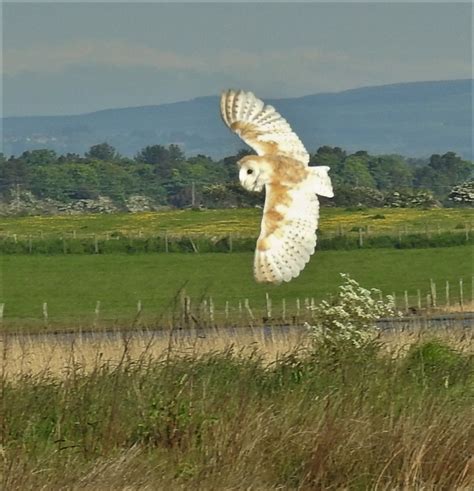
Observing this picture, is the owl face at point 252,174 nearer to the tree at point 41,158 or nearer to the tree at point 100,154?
the tree at point 100,154

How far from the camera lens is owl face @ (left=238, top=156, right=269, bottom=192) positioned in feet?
24.4

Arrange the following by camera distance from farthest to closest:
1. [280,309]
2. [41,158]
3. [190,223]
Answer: [41,158] → [190,223] → [280,309]

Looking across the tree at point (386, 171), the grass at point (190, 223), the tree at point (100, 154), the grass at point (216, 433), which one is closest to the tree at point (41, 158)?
the grass at point (190, 223)

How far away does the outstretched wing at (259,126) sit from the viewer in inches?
311

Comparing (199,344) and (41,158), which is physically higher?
(41,158)

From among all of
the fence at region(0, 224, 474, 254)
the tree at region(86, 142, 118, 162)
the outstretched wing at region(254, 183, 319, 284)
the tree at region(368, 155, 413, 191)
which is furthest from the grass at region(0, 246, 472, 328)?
the outstretched wing at region(254, 183, 319, 284)

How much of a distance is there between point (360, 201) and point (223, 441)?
1920mm

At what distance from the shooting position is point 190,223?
52250 millimetres

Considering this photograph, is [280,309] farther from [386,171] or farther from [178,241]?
[178,241]

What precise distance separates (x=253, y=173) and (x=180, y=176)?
65.2 feet

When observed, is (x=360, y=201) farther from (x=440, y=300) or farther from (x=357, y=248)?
(x=357, y=248)

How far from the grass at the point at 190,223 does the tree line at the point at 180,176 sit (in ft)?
3.85

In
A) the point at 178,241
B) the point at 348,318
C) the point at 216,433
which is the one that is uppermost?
the point at 348,318

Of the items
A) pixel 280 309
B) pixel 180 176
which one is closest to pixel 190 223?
pixel 280 309
